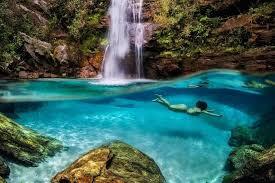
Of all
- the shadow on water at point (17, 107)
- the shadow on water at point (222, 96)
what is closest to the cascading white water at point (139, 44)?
the shadow on water at point (222, 96)

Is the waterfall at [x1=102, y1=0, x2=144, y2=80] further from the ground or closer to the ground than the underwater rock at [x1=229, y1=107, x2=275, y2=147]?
further from the ground

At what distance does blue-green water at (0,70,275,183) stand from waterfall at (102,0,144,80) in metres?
1.50

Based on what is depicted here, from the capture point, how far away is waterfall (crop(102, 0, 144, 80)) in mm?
16297

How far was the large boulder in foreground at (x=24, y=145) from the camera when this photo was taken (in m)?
8.58

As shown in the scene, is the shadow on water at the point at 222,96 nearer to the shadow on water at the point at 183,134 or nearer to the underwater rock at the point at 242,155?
the shadow on water at the point at 183,134

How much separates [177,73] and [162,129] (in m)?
4.84

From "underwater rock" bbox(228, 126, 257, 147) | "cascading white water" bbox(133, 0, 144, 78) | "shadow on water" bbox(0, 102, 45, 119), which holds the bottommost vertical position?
"underwater rock" bbox(228, 126, 257, 147)

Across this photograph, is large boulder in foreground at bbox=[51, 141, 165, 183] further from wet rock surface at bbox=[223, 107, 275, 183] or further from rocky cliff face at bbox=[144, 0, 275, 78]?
rocky cliff face at bbox=[144, 0, 275, 78]

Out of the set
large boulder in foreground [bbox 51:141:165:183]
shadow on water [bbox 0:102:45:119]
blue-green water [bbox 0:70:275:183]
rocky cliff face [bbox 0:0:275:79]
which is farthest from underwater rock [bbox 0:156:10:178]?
rocky cliff face [bbox 0:0:275:79]

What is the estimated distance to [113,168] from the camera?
784 cm

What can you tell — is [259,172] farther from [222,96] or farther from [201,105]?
[222,96]

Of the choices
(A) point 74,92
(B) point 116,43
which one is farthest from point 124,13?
(A) point 74,92

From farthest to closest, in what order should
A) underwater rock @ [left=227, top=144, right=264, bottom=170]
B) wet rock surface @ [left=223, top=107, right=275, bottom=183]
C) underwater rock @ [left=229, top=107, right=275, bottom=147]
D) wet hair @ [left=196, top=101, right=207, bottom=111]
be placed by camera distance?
wet hair @ [left=196, top=101, right=207, bottom=111]
underwater rock @ [left=229, top=107, right=275, bottom=147]
underwater rock @ [left=227, top=144, right=264, bottom=170]
wet rock surface @ [left=223, top=107, right=275, bottom=183]

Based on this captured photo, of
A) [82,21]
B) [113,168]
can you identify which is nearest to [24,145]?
[113,168]
